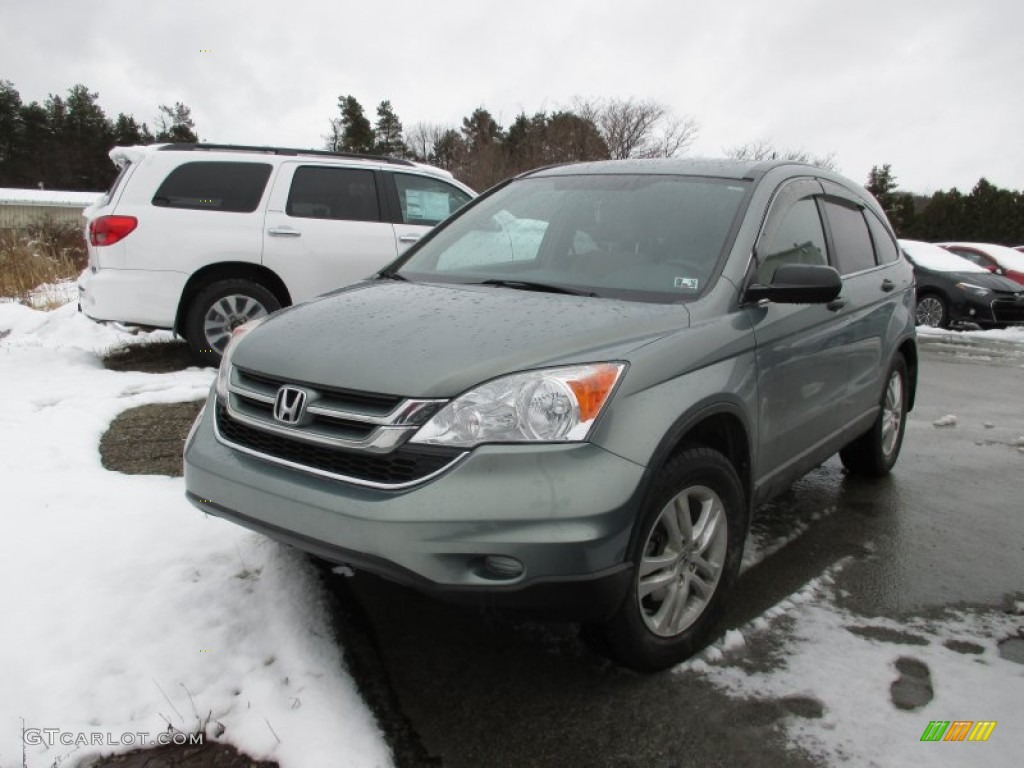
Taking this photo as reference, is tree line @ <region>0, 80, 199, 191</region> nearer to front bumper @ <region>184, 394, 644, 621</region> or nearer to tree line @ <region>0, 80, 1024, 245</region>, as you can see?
tree line @ <region>0, 80, 1024, 245</region>

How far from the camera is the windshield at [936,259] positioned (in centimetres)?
1404

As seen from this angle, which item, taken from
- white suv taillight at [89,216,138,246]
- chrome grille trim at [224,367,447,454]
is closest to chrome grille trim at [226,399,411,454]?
chrome grille trim at [224,367,447,454]

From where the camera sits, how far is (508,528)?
2023 millimetres

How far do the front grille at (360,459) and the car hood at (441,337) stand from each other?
0.56 ft

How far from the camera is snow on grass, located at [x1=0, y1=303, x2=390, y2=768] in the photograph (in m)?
2.11

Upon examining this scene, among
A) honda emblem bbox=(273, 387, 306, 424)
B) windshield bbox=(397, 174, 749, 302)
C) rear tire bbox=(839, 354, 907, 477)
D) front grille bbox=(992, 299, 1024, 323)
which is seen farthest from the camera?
front grille bbox=(992, 299, 1024, 323)

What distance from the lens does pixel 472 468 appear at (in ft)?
6.76

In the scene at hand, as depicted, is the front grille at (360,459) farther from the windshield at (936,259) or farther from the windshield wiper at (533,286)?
the windshield at (936,259)

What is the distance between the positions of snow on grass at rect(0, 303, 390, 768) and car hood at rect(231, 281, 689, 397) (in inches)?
34.4

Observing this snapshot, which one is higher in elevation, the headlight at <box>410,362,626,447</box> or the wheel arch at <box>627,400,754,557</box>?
the headlight at <box>410,362,626,447</box>

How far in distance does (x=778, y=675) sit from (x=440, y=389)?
1.51m

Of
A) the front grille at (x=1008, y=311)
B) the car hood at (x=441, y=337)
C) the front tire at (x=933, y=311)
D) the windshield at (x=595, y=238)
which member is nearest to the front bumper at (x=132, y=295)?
the windshield at (x=595, y=238)

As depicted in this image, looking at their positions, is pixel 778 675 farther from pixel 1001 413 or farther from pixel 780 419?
pixel 1001 413

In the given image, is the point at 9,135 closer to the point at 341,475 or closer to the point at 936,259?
the point at 936,259
